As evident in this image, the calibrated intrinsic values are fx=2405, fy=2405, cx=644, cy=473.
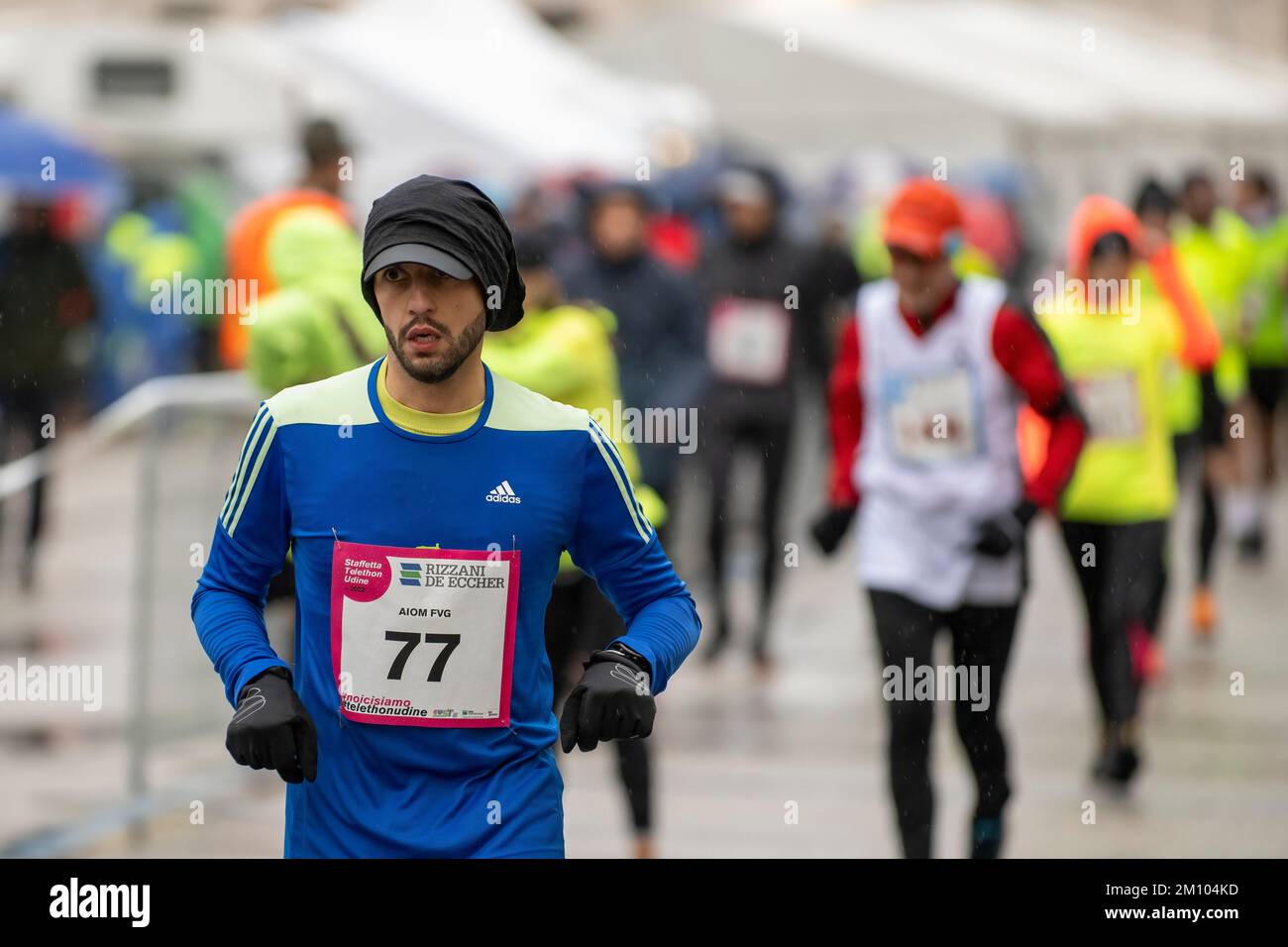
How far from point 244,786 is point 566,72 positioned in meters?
18.3

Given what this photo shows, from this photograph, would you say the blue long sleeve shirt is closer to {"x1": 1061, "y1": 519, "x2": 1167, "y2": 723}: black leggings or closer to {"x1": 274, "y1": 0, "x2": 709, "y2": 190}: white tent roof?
{"x1": 1061, "y1": 519, "x2": 1167, "y2": 723}: black leggings

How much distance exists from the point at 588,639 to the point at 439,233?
3.51 meters

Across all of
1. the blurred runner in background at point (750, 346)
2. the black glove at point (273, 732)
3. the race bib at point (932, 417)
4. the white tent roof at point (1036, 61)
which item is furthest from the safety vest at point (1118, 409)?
the white tent roof at point (1036, 61)

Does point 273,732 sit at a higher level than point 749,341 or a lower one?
lower

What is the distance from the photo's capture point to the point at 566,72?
2578cm

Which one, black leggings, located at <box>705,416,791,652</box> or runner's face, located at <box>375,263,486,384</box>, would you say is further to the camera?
black leggings, located at <box>705,416,791,652</box>

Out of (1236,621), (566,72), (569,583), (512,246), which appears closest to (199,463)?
(569,583)

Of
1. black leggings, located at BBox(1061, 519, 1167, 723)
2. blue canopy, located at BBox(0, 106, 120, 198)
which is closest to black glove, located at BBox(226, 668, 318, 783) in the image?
black leggings, located at BBox(1061, 519, 1167, 723)

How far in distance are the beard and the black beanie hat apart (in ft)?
0.30

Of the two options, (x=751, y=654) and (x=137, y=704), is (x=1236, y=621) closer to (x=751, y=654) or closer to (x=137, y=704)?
(x=751, y=654)

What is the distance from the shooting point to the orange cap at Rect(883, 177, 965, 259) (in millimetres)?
6488

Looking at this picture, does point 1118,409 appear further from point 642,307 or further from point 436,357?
point 436,357

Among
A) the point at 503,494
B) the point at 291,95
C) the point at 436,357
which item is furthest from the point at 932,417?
the point at 291,95

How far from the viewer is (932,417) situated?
6.62m
